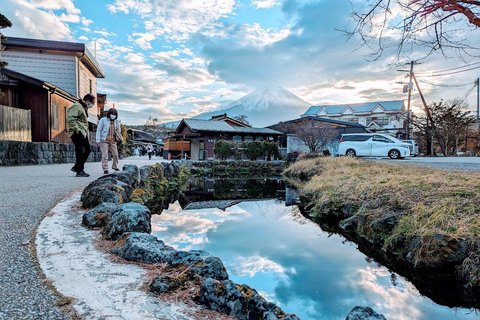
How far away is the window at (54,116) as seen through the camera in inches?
490

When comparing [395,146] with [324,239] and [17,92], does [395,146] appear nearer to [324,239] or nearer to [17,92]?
[324,239]

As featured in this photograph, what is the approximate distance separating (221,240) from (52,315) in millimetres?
3028

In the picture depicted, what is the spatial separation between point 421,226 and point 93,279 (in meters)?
3.68

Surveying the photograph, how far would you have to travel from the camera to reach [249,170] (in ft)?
57.9

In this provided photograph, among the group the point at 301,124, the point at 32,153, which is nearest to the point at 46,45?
the point at 32,153

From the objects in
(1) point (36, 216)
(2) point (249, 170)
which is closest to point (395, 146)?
(2) point (249, 170)

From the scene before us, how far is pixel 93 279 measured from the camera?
1578mm

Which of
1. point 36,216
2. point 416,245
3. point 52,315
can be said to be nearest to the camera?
point 52,315

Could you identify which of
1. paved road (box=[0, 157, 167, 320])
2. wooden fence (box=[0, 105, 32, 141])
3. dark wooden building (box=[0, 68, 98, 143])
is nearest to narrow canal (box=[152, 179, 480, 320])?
paved road (box=[0, 157, 167, 320])

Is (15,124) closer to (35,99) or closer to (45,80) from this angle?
(35,99)

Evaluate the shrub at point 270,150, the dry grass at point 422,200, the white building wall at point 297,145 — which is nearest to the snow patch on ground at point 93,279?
the dry grass at point 422,200

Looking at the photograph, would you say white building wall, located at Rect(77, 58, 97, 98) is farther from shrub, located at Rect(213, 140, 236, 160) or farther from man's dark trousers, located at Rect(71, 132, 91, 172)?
man's dark trousers, located at Rect(71, 132, 91, 172)

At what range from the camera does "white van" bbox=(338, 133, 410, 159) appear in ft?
49.2

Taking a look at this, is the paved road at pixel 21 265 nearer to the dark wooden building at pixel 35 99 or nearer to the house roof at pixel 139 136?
the dark wooden building at pixel 35 99
